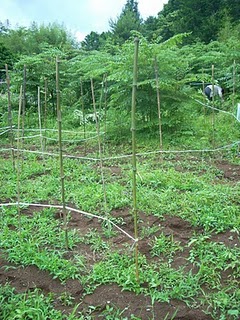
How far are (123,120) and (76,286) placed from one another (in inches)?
167

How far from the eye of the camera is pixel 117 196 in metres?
3.42

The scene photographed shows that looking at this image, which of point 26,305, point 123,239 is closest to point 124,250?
point 123,239

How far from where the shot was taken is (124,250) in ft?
8.18

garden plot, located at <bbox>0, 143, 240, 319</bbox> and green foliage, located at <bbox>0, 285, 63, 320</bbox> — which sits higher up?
garden plot, located at <bbox>0, 143, 240, 319</bbox>

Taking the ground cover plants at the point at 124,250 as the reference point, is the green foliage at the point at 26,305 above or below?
below

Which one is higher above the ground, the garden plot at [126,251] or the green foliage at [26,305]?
the garden plot at [126,251]

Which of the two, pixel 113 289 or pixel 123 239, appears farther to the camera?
pixel 123 239

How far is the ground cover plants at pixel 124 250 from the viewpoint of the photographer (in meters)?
1.97

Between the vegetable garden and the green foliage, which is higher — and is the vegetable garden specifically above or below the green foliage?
above

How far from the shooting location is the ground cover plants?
1967 mm

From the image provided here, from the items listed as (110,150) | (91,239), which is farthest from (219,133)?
(91,239)

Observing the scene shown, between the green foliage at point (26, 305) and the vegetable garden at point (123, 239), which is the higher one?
the vegetable garden at point (123, 239)

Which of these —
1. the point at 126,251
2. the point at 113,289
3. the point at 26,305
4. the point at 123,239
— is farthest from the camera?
the point at 123,239

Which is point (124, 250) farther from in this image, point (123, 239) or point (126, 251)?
point (123, 239)
